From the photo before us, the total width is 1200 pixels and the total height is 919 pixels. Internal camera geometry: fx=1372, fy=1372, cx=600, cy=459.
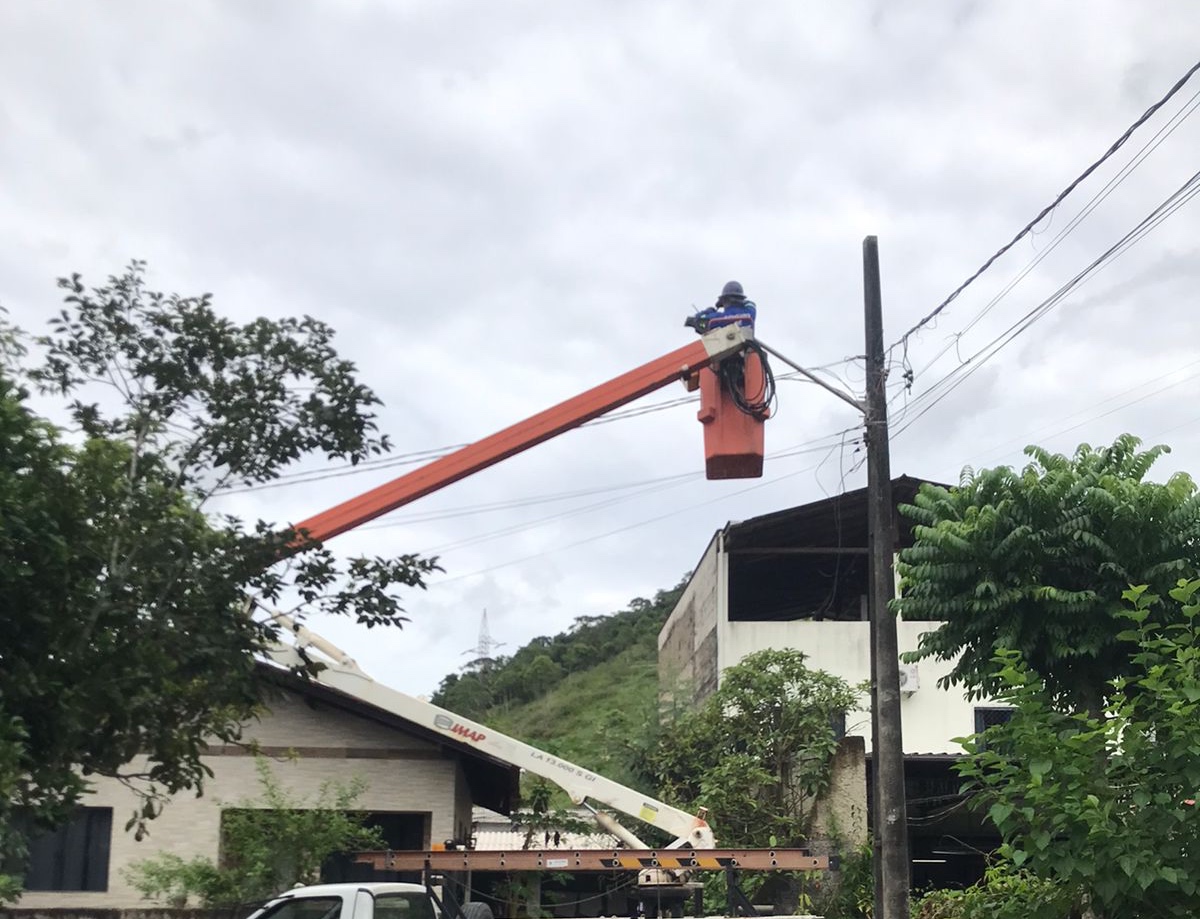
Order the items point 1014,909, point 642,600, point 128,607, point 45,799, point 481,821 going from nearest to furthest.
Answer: point 45,799 < point 128,607 < point 1014,909 < point 481,821 < point 642,600

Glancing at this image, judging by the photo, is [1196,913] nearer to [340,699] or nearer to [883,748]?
[883,748]

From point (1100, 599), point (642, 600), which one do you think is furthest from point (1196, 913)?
point (642, 600)

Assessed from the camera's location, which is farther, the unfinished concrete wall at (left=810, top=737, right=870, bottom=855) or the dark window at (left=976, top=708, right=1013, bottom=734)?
the dark window at (left=976, top=708, right=1013, bottom=734)

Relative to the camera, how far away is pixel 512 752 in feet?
68.1

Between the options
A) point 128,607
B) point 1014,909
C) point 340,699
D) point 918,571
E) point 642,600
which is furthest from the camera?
point 642,600

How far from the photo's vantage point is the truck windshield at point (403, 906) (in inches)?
482

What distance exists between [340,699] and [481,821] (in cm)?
2113

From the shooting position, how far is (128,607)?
994 centimetres

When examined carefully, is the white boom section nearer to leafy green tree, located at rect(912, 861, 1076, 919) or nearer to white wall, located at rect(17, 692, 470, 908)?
white wall, located at rect(17, 692, 470, 908)

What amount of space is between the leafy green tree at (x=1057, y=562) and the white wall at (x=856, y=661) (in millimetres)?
13332

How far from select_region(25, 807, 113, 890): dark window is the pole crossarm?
6.04 meters

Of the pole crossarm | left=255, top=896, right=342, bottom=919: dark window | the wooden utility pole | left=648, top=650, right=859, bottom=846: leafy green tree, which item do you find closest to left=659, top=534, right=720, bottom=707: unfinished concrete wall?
left=648, top=650, right=859, bottom=846: leafy green tree

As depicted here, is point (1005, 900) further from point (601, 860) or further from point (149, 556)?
point (149, 556)

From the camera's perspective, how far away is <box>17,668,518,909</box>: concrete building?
2081cm
